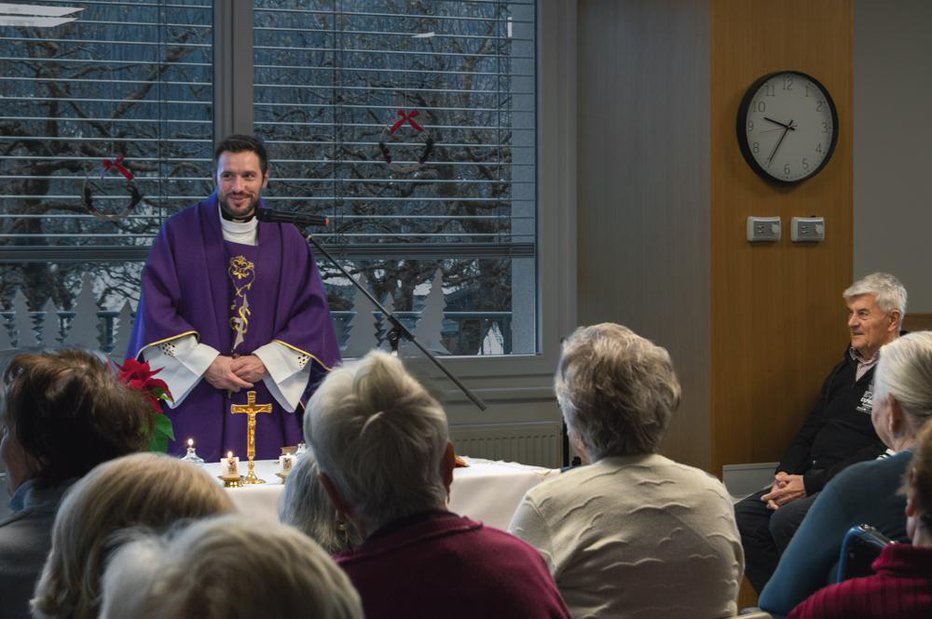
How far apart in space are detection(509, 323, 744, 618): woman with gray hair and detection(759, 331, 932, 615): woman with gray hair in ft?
1.06

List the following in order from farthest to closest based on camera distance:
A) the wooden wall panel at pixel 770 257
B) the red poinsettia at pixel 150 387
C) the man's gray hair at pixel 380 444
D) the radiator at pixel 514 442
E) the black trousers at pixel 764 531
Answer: the radiator at pixel 514 442 → the wooden wall panel at pixel 770 257 → the black trousers at pixel 764 531 → the red poinsettia at pixel 150 387 → the man's gray hair at pixel 380 444

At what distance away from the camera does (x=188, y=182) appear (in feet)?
15.8

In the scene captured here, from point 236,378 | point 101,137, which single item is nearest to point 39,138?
point 101,137

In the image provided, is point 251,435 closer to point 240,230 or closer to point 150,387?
point 150,387

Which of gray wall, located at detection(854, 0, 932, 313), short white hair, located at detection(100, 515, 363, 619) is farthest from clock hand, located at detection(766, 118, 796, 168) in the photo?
short white hair, located at detection(100, 515, 363, 619)

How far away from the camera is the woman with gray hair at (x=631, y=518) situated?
2.11 metres

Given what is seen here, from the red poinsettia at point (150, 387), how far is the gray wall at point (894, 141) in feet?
12.0

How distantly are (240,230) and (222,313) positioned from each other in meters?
0.29

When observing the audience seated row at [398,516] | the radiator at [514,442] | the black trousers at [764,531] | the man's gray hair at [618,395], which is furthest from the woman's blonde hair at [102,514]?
the radiator at [514,442]

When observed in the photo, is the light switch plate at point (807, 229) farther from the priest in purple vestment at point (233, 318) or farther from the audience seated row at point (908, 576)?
the audience seated row at point (908, 576)

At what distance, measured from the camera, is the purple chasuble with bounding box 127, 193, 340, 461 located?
3.94 metres

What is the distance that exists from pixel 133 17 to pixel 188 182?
0.65 metres

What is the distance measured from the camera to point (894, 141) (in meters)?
5.79

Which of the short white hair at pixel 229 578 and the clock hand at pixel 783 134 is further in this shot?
the clock hand at pixel 783 134
